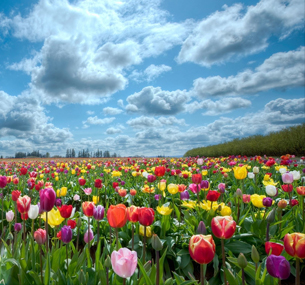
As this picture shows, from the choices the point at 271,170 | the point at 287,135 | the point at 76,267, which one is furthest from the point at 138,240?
the point at 287,135

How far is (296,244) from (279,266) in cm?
14

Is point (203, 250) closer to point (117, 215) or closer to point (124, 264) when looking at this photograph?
point (124, 264)

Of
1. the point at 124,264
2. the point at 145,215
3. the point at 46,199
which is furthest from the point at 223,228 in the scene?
the point at 46,199

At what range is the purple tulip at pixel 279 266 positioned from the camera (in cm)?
102

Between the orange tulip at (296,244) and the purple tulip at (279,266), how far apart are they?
0.09m

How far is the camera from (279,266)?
103 centimetres

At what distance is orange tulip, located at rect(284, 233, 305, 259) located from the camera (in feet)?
3.54

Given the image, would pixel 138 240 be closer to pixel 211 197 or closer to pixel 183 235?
pixel 183 235

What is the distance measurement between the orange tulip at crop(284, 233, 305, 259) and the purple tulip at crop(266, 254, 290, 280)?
0.09m

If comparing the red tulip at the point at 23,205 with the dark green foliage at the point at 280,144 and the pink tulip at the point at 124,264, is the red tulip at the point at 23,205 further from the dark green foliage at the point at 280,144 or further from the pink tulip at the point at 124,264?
the dark green foliage at the point at 280,144

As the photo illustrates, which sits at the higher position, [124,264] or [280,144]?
[280,144]

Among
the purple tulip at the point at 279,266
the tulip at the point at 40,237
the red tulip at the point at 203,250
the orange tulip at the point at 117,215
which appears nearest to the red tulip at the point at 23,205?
the tulip at the point at 40,237

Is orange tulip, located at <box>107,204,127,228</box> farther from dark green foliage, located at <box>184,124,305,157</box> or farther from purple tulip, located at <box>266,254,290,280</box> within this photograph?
dark green foliage, located at <box>184,124,305,157</box>

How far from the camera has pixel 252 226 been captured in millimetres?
2564
